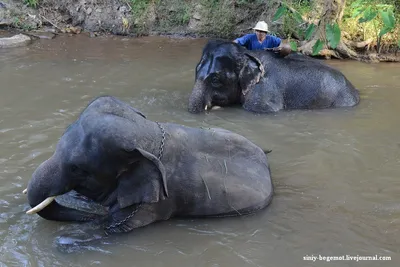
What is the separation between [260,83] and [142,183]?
4.12 metres

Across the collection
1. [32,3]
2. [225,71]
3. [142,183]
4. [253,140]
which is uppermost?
[142,183]

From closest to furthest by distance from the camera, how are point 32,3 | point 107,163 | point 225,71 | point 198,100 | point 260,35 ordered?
point 107,163
point 198,100
point 225,71
point 260,35
point 32,3

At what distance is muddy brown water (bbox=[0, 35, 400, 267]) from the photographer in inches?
159

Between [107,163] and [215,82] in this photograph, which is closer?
[107,163]

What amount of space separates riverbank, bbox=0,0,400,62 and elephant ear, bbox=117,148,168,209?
378 inches

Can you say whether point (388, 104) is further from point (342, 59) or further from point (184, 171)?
point (184, 171)

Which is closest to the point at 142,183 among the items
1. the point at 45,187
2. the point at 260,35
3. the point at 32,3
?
the point at 45,187

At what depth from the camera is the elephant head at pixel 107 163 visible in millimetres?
3799

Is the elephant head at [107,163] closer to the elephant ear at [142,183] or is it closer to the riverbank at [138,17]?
the elephant ear at [142,183]

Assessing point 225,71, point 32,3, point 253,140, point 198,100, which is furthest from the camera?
point 32,3

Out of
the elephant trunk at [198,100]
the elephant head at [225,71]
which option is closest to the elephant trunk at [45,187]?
the elephant trunk at [198,100]

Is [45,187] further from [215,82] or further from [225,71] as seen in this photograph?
[225,71]

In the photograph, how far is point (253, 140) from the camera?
6.43m

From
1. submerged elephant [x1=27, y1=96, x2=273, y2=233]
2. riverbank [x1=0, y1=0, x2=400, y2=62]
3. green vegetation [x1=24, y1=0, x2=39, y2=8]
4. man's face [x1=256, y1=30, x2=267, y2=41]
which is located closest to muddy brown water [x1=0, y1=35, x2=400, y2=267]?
submerged elephant [x1=27, y1=96, x2=273, y2=233]
